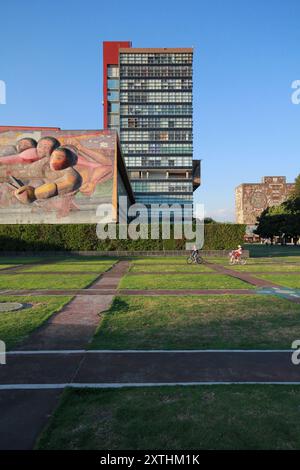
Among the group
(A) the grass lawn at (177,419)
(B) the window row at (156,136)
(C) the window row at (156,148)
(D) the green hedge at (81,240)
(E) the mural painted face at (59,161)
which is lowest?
(A) the grass lawn at (177,419)

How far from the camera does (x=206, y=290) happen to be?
1286cm

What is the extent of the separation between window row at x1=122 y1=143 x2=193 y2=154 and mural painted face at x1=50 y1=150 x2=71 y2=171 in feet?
244

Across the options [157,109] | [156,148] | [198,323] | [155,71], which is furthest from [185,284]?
[155,71]

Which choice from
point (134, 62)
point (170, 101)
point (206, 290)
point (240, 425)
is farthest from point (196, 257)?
point (134, 62)

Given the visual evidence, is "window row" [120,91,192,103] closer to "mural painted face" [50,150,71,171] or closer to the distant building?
the distant building

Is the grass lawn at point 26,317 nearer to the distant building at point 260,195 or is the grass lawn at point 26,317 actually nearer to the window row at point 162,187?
the window row at point 162,187

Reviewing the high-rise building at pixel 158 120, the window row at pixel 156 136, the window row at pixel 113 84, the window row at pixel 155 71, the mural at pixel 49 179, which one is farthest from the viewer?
the window row at pixel 113 84

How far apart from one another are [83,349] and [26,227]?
33.4 meters

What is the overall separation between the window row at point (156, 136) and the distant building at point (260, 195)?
4118cm

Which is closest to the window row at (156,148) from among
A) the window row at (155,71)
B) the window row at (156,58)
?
the window row at (155,71)

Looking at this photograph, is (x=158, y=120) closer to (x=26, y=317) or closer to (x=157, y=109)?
(x=157, y=109)

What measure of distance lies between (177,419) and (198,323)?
14.3ft

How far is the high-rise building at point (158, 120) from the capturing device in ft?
384

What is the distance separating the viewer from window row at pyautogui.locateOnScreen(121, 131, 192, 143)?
11881 centimetres
